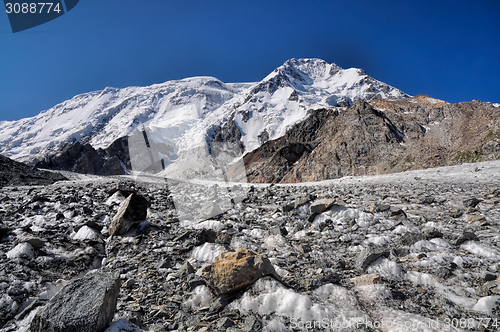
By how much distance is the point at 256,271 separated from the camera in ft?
12.0

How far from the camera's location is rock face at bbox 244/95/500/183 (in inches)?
2089

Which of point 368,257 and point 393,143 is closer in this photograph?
point 368,257

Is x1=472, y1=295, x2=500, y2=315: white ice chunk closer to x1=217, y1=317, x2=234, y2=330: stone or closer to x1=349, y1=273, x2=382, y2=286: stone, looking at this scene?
x1=349, y1=273, x2=382, y2=286: stone

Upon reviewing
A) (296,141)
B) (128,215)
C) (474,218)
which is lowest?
(296,141)

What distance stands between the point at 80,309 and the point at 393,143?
2975 inches

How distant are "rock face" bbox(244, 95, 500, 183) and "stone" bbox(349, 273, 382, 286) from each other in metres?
58.3

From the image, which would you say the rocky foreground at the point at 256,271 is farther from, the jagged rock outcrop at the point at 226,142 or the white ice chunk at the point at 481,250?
the jagged rock outcrop at the point at 226,142

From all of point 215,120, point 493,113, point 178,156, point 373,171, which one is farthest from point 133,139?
point 493,113

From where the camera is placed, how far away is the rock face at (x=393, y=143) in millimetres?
53062

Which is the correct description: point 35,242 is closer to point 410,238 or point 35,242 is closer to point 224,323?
point 224,323

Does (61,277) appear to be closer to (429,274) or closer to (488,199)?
(429,274)

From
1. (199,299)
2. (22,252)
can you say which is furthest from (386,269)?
(22,252)

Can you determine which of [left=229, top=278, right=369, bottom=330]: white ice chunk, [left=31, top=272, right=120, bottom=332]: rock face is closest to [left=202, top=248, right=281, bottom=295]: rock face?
[left=229, top=278, right=369, bottom=330]: white ice chunk

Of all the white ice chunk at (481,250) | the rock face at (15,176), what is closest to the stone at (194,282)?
the white ice chunk at (481,250)
